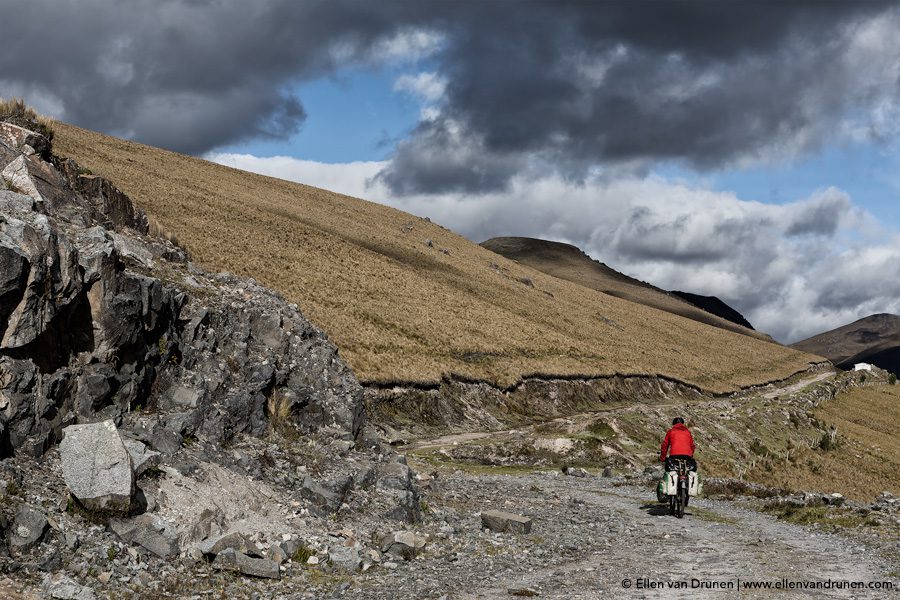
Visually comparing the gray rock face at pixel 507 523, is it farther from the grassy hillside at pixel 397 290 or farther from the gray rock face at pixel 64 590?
the grassy hillside at pixel 397 290

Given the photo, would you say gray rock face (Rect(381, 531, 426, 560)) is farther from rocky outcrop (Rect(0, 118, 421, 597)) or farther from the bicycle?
the bicycle

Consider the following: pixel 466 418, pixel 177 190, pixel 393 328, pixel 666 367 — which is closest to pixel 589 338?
pixel 666 367

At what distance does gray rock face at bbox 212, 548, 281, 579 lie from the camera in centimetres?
1184

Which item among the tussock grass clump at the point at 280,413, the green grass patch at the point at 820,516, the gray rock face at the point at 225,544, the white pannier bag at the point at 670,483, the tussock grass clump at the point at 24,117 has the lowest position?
the gray rock face at the point at 225,544

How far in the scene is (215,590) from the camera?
11.1 m

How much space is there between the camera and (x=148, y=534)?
38.5 ft

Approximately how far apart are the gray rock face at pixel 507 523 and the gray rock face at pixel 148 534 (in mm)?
7719

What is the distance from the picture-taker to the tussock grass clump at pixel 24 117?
2372cm

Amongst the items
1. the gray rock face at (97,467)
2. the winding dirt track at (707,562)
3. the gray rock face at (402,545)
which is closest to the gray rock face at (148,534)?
the gray rock face at (97,467)

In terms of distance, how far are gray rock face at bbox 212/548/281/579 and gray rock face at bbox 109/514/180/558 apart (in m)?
0.74

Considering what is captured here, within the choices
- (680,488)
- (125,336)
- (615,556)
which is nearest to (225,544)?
(125,336)

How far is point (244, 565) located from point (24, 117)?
19.6 meters

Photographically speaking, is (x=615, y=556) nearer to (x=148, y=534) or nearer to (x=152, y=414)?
(x=148, y=534)

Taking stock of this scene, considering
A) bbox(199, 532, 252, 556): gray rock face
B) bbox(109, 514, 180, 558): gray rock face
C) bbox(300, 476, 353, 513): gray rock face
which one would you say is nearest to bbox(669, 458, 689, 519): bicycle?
bbox(300, 476, 353, 513): gray rock face
